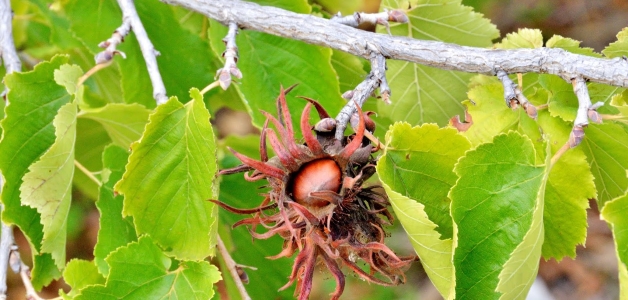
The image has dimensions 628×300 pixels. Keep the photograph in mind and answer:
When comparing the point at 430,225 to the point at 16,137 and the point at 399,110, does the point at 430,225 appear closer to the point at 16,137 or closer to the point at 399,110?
the point at 399,110

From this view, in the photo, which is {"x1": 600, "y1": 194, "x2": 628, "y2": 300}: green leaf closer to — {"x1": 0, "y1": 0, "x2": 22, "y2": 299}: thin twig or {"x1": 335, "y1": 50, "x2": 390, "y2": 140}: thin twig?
{"x1": 335, "y1": 50, "x2": 390, "y2": 140}: thin twig

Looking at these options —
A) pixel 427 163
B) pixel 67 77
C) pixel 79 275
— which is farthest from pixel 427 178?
pixel 79 275

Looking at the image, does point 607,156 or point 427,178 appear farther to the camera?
point 607,156

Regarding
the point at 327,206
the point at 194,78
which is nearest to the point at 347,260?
the point at 327,206

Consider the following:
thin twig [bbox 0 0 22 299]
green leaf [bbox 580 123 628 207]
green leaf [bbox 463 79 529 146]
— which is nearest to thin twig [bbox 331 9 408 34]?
green leaf [bbox 463 79 529 146]

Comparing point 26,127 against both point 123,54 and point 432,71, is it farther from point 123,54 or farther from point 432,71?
point 432,71
